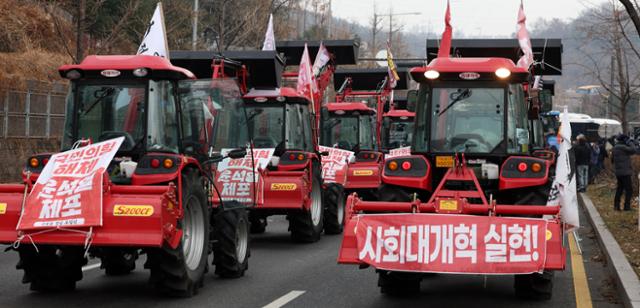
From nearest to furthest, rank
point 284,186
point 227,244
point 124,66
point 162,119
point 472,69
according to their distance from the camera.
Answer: point 124,66
point 162,119
point 472,69
point 227,244
point 284,186

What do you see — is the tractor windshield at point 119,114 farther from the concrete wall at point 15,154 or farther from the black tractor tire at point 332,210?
the concrete wall at point 15,154

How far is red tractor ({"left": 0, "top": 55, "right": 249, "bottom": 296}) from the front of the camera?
9047 millimetres

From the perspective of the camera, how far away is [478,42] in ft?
61.6

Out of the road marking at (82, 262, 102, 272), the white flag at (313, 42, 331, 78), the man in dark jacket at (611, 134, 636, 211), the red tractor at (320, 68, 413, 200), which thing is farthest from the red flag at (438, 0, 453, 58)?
the man in dark jacket at (611, 134, 636, 211)

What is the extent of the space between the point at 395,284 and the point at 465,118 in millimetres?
2013

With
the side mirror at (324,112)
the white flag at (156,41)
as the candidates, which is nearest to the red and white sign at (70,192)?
the white flag at (156,41)

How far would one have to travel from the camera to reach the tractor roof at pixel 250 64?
15992 millimetres

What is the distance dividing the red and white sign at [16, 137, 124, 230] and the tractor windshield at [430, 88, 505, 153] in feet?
11.6

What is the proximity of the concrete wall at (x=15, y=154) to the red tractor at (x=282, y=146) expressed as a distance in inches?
409

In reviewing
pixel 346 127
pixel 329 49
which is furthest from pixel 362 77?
pixel 346 127

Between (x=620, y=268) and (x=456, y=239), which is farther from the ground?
(x=456, y=239)

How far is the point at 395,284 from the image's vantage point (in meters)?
10.3

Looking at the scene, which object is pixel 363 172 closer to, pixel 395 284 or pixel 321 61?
pixel 321 61

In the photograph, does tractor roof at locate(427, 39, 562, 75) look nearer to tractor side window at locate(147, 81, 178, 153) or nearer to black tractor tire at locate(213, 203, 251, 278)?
black tractor tire at locate(213, 203, 251, 278)
